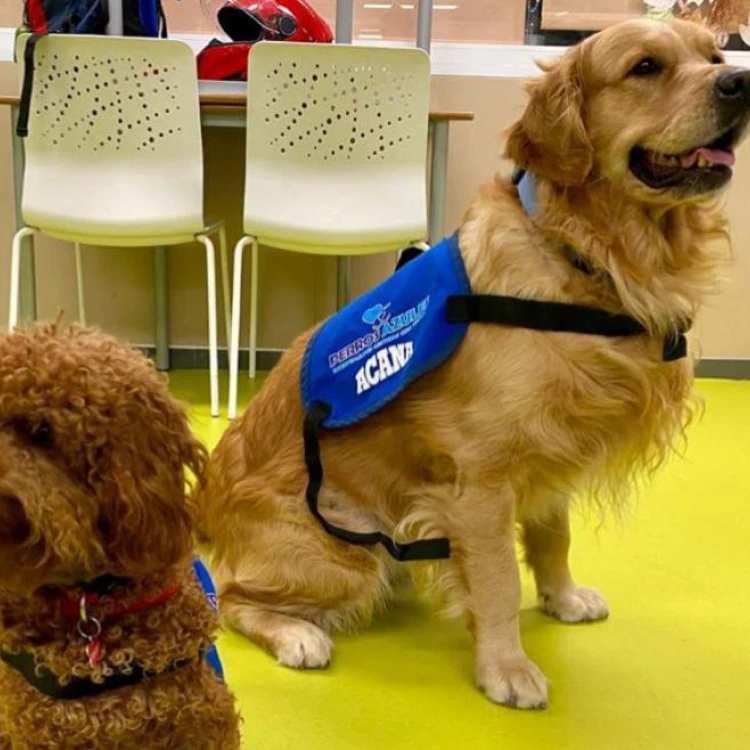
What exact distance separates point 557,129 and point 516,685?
→ 1008 mm

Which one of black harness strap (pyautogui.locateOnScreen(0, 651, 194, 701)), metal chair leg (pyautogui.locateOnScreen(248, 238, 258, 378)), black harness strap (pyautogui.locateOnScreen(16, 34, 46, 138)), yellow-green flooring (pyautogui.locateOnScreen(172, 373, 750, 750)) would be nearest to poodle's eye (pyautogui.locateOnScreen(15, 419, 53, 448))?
black harness strap (pyautogui.locateOnScreen(0, 651, 194, 701))

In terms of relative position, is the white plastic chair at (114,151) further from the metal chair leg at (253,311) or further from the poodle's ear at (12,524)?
the poodle's ear at (12,524)

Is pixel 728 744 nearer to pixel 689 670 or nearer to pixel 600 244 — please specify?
pixel 689 670

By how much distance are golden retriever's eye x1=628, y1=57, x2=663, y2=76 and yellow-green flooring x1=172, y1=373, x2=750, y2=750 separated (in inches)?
38.3

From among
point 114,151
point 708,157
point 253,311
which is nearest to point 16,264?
point 114,151

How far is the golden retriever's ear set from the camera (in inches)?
66.3

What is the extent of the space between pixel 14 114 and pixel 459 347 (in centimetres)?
263

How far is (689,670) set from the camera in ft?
6.27

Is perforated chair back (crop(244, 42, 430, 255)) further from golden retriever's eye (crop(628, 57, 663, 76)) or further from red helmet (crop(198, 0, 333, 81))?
golden retriever's eye (crop(628, 57, 663, 76))

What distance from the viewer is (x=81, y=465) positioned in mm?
1103

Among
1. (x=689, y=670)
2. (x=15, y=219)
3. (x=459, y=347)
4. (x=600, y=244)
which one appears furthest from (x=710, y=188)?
(x=15, y=219)

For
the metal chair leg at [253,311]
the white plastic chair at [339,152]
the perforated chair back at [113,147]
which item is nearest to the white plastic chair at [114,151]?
the perforated chair back at [113,147]

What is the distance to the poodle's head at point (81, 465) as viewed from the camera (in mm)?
1046

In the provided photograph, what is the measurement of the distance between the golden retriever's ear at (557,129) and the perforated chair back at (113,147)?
175 cm
